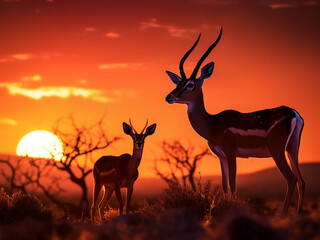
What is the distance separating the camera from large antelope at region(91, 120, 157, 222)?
531 inches

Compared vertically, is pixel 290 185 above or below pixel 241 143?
below

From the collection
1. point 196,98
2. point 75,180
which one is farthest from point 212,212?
point 75,180

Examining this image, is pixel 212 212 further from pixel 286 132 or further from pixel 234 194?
pixel 286 132

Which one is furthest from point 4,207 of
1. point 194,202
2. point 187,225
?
point 187,225

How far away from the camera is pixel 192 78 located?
42.2ft

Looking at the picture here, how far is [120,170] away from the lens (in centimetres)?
1360

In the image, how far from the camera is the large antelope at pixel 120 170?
44.2ft

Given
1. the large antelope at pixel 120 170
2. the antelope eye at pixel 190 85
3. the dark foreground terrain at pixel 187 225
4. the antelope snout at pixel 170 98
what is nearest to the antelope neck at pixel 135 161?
the large antelope at pixel 120 170

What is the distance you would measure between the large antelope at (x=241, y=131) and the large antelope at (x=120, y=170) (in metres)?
1.60

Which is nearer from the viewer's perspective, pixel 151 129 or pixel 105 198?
pixel 151 129

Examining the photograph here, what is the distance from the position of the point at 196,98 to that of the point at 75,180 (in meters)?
13.5

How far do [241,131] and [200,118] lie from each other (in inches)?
42.5

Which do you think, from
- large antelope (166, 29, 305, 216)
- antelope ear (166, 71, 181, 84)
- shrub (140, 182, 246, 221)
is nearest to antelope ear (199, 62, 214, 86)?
large antelope (166, 29, 305, 216)

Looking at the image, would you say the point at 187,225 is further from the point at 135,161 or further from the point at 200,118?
the point at 135,161
